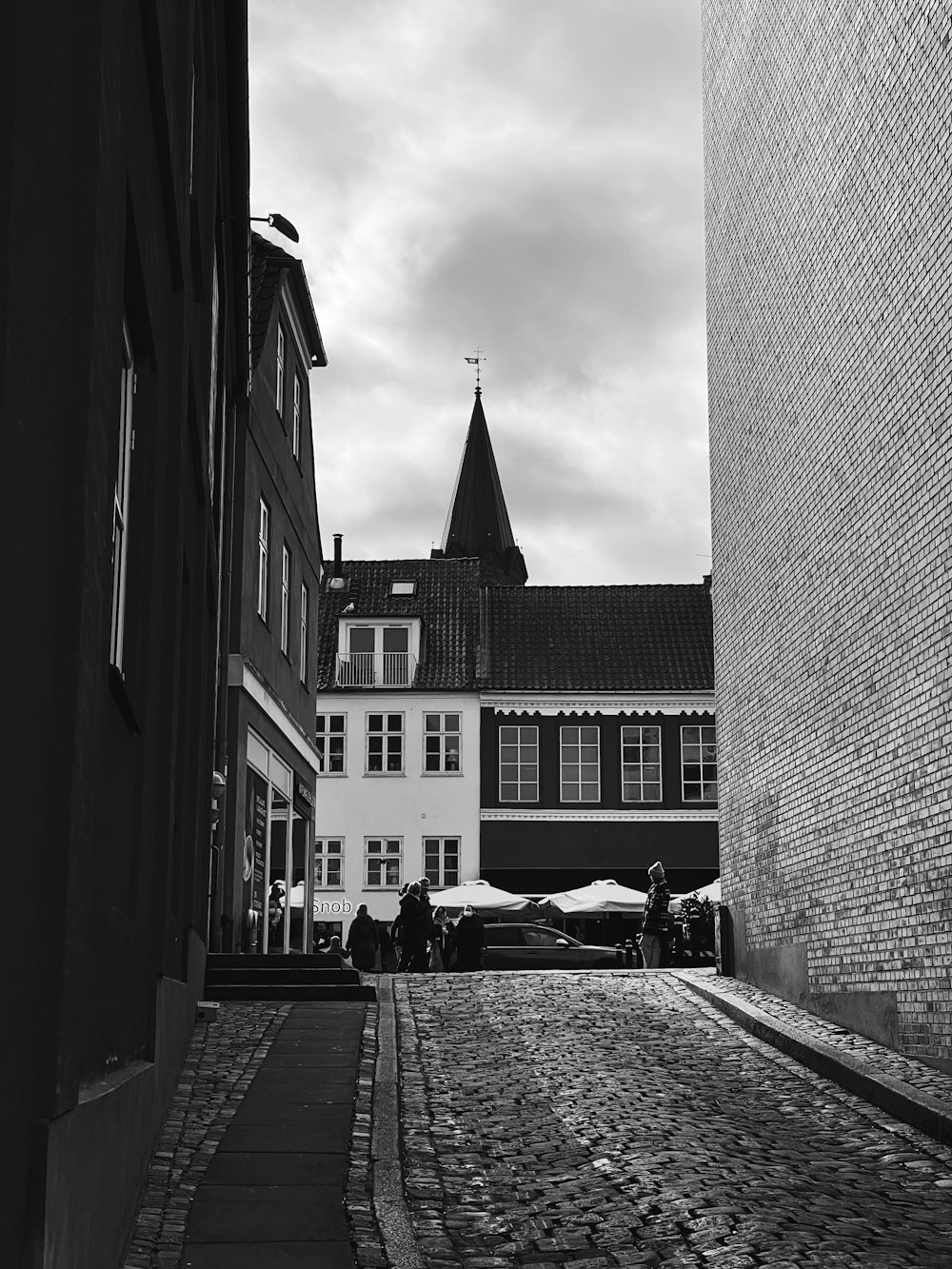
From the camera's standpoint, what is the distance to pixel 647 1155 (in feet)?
31.0

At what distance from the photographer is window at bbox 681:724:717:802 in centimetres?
4397

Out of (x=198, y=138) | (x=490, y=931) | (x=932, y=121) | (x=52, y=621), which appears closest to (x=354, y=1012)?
(x=198, y=138)

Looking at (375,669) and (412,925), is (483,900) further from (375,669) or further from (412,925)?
(375,669)

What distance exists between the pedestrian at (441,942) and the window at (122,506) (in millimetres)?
21320

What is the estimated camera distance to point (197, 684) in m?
13.1

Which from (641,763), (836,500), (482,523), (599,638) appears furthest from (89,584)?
(482,523)

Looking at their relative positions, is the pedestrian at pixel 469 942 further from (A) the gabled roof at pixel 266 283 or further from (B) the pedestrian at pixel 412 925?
(A) the gabled roof at pixel 266 283

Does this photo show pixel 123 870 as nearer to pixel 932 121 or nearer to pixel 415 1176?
pixel 415 1176

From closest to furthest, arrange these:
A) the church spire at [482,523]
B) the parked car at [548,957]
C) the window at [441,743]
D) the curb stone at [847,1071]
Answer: the curb stone at [847,1071]
the parked car at [548,957]
the window at [441,743]
the church spire at [482,523]

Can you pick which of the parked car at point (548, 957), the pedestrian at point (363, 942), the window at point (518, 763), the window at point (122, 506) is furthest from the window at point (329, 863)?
the window at point (122, 506)

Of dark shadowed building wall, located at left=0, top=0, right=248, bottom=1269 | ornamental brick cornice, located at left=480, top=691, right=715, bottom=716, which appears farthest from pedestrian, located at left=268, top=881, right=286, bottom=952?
ornamental brick cornice, located at left=480, top=691, right=715, bottom=716

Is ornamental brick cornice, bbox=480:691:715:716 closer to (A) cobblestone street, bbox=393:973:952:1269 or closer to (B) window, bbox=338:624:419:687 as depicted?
(B) window, bbox=338:624:419:687

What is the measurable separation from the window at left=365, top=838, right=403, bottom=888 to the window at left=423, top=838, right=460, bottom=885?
748 millimetres

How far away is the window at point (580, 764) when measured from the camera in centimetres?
4403
